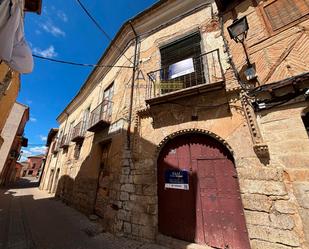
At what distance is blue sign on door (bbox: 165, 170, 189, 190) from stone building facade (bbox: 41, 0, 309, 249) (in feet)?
0.08

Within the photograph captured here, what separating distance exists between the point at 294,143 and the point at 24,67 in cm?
474

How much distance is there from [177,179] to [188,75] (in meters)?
2.95

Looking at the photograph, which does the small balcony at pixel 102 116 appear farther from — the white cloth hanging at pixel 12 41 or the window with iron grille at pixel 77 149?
the white cloth hanging at pixel 12 41

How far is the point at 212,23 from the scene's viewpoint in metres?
4.67

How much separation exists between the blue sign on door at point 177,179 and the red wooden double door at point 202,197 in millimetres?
25

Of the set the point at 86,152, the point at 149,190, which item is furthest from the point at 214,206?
the point at 86,152

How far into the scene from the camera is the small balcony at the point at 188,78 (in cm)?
393

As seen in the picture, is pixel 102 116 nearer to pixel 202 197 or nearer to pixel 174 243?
pixel 202 197

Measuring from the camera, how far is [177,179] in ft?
12.8

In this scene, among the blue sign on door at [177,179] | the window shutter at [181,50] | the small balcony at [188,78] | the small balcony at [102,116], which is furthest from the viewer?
the small balcony at [102,116]

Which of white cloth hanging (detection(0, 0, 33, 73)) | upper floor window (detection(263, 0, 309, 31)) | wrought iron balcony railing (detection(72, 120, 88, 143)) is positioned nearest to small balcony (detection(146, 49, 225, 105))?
upper floor window (detection(263, 0, 309, 31))

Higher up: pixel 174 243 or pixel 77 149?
pixel 77 149

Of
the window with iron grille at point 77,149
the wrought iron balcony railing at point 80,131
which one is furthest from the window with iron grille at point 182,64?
the window with iron grille at point 77,149

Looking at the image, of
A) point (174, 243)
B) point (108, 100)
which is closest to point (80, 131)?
point (108, 100)
